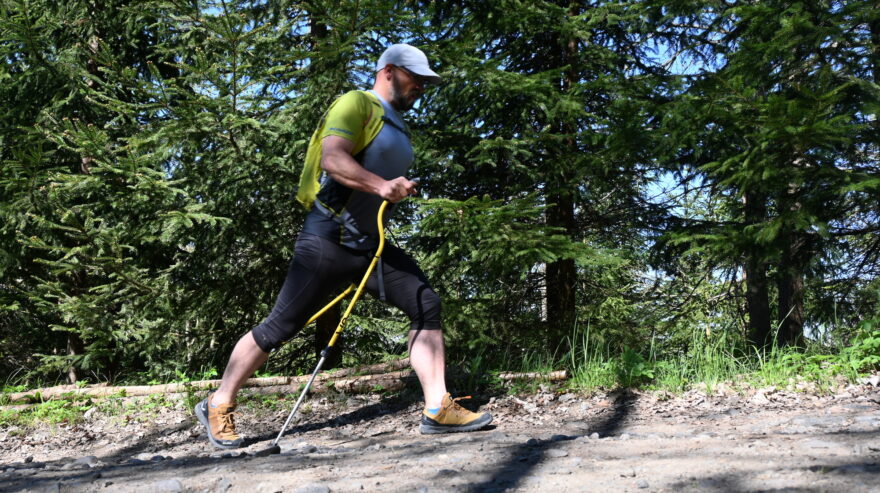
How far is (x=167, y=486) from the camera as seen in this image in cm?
254

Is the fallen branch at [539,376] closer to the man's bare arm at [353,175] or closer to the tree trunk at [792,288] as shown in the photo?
the man's bare arm at [353,175]

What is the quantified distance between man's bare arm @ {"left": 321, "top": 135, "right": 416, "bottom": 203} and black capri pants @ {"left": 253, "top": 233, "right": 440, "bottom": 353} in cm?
43

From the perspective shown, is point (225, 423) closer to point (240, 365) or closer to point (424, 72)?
point (240, 365)

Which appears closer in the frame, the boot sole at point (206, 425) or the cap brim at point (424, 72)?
the cap brim at point (424, 72)

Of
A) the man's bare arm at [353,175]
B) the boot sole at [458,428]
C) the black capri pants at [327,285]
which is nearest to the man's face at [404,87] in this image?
the man's bare arm at [353,175]

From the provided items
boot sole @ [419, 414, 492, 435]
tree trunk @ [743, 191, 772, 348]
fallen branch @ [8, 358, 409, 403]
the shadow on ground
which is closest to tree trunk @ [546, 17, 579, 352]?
tree trunk @ [743, 191, 772, 348]

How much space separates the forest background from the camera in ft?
18.4

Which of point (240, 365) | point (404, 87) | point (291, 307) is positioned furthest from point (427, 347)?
point (404, 87)

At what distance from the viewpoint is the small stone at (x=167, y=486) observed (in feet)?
8.26

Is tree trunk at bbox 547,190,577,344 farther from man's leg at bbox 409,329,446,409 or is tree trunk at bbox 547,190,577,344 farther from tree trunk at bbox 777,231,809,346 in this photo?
man's leg at bbox 409,329,446,409

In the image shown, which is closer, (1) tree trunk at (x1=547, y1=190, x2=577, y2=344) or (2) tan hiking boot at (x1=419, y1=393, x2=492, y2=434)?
(2) tan hiking boot at (x1=419, y1=393, x2=492, y2=434)

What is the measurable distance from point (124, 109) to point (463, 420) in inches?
177

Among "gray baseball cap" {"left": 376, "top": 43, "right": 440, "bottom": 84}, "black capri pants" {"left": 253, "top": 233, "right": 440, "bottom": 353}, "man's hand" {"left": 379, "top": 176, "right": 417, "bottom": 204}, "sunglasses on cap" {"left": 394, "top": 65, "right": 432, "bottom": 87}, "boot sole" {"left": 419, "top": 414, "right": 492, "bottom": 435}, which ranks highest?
"gray baseball cap" {"left": 376, "top": 43, "right": 440, "bottom": 84}

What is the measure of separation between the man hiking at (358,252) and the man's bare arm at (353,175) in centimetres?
1
